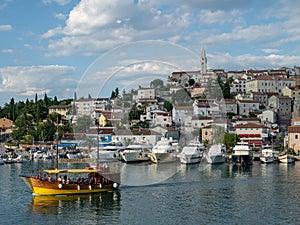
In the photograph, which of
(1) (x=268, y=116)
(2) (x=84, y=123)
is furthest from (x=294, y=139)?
(2) (x=84, y=123)

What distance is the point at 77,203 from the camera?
17938 millimetres

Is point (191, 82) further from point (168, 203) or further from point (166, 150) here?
point (168, 203)

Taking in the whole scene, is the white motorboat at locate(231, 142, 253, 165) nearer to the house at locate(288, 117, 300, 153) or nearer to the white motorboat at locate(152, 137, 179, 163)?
the white motorboat at locate(152, 137, 179, 163)

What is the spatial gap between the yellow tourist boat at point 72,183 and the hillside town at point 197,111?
3.84 meters

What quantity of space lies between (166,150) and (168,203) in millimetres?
15713

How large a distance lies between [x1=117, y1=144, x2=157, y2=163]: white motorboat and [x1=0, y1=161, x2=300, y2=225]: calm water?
6999mm

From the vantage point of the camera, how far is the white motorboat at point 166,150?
3166cm

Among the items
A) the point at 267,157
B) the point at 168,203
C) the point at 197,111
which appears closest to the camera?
the point at 168,203

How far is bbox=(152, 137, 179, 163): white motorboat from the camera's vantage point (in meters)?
31.7

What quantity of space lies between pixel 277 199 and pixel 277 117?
1649 inches

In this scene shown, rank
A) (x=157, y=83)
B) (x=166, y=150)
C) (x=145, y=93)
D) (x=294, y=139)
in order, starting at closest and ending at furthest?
(x=157, y=83) < (x=145, y=93) < (x=166, y=150) < (x=294, y=139)

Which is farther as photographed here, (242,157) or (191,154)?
(242,157)

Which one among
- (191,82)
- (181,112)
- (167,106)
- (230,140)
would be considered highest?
(191,82)

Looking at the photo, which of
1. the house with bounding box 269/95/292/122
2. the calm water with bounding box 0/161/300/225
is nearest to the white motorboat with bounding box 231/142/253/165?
the calm water with bounding box 0/161/300/225
